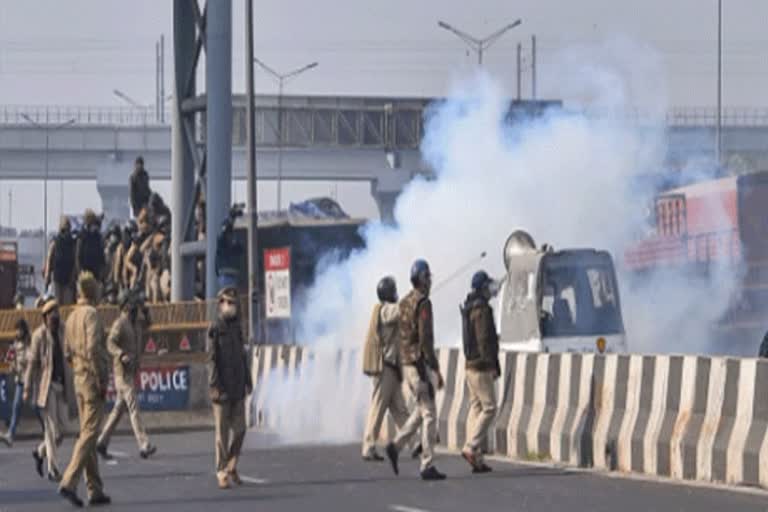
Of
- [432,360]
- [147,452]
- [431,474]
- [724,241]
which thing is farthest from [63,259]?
[431,474]

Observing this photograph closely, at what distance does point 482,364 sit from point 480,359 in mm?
50

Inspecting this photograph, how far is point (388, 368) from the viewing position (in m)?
20.3

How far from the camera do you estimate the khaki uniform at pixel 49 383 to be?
19219 mm

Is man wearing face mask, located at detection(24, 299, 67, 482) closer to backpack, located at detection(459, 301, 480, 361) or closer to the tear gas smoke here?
backpack, located at detection(459, 301, 480, 361)

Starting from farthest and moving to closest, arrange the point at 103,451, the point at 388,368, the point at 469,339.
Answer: the point at 103,451 → the point at 388,368 → the point at 469,339

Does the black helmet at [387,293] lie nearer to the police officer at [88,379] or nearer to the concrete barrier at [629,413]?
the concrete barrier at [629,413]

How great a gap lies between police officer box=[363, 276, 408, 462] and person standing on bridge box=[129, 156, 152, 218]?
52.9 ft

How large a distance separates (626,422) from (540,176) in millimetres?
19051

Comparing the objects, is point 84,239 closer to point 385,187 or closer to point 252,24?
point 252,24

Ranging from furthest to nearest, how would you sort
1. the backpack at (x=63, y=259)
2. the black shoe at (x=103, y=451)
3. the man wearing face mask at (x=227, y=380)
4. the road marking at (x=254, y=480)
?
the backpack at (x=63, y=259)
the black shoe at (x=103, y=451)
the road marking at (x=254, y=480)
the man wearing face mask at (x=227, y=380)

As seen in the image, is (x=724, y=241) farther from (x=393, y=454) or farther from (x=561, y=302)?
(x=393, y=454)

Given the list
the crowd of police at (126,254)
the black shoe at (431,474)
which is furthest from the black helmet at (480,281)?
the crowd of police at (126,254)

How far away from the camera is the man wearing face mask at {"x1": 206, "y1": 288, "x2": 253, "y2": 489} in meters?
18.3

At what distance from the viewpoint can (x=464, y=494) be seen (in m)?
17.0
